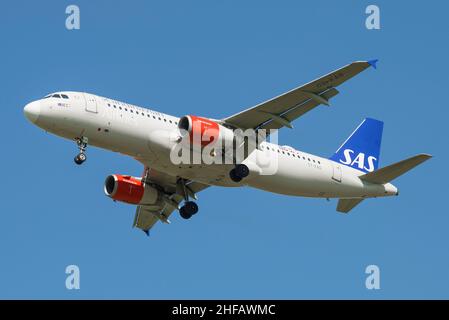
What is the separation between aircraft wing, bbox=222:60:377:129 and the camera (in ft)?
153

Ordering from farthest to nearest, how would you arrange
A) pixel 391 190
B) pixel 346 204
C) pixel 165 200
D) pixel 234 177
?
pixel 346 204, pixel 165 200, pixel 391 190, pixel 234 177

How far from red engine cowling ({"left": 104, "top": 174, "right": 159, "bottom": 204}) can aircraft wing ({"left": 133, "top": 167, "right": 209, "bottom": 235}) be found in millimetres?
576

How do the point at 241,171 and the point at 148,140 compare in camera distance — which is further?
the point at 241,171

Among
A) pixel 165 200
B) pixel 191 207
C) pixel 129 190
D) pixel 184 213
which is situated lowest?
pixel 184 213

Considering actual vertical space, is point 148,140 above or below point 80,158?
above

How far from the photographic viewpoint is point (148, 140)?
4803 centimetres

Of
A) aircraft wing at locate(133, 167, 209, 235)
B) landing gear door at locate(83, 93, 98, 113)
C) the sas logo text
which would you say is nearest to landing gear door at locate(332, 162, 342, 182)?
the sas logo text

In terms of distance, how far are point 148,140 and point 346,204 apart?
14.4 metres

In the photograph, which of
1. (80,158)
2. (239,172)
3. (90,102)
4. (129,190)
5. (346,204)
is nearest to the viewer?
(80,158)

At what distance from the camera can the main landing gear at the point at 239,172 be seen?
49938mm

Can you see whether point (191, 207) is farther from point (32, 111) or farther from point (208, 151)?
point (32, 111)

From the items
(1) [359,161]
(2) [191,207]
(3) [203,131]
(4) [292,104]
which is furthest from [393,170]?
(3) [203,131]

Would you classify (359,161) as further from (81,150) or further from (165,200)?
(81,150)

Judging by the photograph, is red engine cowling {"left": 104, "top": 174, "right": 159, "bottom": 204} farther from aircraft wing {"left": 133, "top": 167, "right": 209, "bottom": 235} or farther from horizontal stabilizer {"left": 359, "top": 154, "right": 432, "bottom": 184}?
horizontal stabilizer {"left": 359, "top": 154, "right": 432, "bottom": 184}
